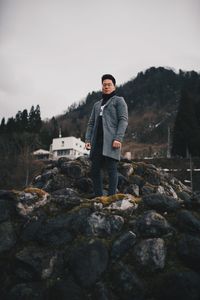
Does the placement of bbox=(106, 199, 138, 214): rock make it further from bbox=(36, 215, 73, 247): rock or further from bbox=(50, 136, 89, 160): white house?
bbox=(50, 136, 89, 160): white house

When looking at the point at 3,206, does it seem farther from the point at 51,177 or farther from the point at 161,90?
the point at 161,90

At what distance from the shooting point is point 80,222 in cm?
410

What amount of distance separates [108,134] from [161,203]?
5.45 feet

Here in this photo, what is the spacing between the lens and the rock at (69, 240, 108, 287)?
3.45 meters

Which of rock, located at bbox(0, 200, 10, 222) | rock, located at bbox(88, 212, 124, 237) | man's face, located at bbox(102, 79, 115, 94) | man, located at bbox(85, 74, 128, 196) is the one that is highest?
man's face, located at bbox(102, 79, 115, 94)

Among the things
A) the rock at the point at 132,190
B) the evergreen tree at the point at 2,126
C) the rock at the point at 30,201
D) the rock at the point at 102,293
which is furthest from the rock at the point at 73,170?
the evergreen tree at the point at 2,126

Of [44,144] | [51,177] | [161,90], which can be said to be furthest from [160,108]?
[51,177]

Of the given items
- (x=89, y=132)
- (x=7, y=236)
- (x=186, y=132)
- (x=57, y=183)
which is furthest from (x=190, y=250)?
(x=186, y=132)

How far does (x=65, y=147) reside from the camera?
6481cm

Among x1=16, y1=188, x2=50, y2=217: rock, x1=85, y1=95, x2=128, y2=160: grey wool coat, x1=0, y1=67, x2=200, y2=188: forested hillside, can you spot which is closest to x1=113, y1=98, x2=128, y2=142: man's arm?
x1=85, y1=95, x2=128, y2=160: grey wool coat

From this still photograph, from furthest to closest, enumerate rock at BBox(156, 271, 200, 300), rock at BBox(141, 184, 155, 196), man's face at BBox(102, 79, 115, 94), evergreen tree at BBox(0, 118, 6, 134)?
evergreen tree at BBox(0, 118, 6, 134) → rock at BBox(141, 184, 155, 196) → man's face at BBox(102, 79, 115, 94) → rock at BBox(156, 271, 200, 300)

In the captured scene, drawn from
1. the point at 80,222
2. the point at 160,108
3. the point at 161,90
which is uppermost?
the point at 161,90

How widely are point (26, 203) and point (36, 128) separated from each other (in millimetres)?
64956

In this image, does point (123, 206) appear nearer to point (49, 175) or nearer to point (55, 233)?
point (55, 233)
